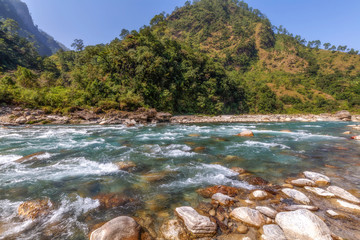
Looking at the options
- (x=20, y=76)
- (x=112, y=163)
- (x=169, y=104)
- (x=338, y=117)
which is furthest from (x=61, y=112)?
(x=338, y=117)

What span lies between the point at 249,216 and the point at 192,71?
34.2 meters

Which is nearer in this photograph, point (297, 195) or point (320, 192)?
point (297, 195)

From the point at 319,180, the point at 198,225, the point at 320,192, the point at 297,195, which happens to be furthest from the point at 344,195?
the point at 198,225

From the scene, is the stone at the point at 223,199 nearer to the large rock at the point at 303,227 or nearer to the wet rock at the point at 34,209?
the large rock at the point at 303,227

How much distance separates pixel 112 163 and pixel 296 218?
6.33 m

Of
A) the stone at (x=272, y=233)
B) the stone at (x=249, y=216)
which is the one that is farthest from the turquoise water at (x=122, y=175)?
the stone at (x=272, y=233)

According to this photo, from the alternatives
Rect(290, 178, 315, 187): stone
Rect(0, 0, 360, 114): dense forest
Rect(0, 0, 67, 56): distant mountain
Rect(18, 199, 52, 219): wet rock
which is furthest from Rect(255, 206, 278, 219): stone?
Rect(0, 0, 67, 56): distant mountain

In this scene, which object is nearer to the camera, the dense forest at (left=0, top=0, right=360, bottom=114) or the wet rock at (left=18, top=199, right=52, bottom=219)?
the wet rock at (left=18, top=199, right=52, bottom=219)

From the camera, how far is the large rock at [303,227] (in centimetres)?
287

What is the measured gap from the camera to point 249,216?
11.2ft

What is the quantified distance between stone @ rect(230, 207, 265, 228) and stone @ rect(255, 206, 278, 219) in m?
0.16

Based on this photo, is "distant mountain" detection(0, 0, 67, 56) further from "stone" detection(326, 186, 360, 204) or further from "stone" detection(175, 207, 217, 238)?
"stone" detection(326, 186, 360, 204)

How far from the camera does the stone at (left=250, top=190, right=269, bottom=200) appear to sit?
4281mm

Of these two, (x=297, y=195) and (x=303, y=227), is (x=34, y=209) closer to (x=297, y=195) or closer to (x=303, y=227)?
(x=303, y=227)
